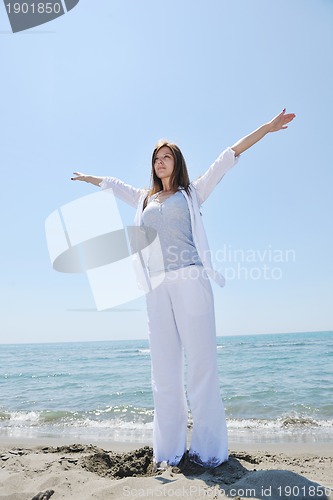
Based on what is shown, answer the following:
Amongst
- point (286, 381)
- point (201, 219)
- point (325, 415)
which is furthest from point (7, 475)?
point (286, 381)

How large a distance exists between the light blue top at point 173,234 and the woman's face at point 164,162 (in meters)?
0.21

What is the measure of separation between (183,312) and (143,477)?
110 cm

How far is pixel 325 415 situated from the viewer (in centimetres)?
614

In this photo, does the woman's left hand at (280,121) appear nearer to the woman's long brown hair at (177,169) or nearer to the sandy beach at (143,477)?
the woman's long brown hair at (177,169)

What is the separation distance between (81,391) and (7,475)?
723 centimetres

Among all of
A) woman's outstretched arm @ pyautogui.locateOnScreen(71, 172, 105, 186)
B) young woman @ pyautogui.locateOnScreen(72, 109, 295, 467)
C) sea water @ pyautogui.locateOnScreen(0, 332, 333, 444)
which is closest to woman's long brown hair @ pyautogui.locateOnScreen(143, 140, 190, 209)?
young woman @ pyautogui.locateOnScreen(72, 109, 295, 467)

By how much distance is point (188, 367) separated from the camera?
9.04 feet

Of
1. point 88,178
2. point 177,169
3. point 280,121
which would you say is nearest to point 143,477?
point 177,169

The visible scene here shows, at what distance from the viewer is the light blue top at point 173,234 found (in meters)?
2.90

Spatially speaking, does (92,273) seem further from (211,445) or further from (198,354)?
(211,445)

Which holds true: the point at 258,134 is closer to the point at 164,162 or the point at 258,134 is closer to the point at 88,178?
the point at 164,162

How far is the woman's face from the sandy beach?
212cm

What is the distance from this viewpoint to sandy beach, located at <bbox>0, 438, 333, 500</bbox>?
2.23 meters

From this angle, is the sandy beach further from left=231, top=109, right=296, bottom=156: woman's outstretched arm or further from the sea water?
left=231, top=109, right=296, bottom=156: woman's outstretched arm
